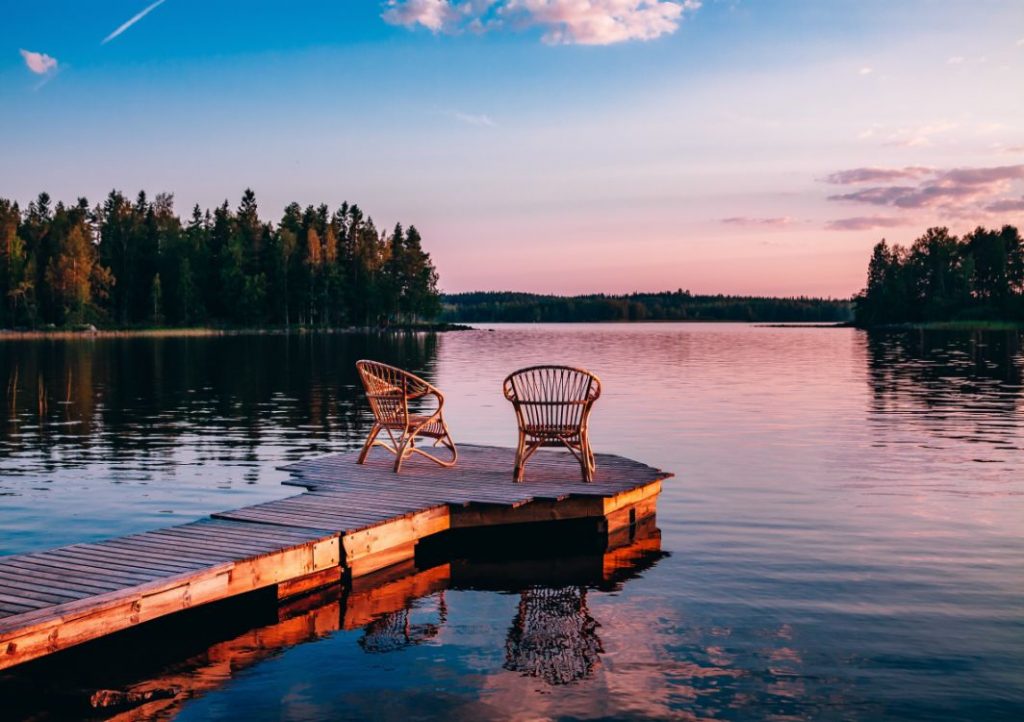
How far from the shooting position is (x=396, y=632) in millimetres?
7887

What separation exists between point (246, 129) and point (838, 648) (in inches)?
1996

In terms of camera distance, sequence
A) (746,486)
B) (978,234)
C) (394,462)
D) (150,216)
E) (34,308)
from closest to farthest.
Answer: (394,462), (746,486), (34,308), (150,216), (978,234)

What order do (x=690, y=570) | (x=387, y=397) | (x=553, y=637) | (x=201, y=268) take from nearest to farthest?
(x=553, y=637), (x=690, y=570), (x=387, y=397), (x=201, y=268)

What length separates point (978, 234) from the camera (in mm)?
148625

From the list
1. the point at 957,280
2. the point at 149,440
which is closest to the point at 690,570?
the point at 149,440

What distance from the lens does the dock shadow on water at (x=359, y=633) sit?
6.48 m

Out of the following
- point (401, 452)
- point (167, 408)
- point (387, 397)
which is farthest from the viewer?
point (167, 408)

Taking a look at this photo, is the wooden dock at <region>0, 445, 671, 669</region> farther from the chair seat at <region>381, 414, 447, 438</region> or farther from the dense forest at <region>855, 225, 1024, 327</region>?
the dense forest at <region>855, 225, 1024, 327</region>

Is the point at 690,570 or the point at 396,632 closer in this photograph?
the point at 396,632

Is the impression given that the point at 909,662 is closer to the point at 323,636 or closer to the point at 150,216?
the point at 323,636

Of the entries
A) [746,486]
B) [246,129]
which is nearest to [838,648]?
[746,486]

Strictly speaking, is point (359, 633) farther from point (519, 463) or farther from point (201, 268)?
point (201, 268)

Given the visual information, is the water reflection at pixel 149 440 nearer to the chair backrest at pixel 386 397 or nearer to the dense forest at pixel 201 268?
the chair backrest at pixel 386 397

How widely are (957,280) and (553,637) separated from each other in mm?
153192
